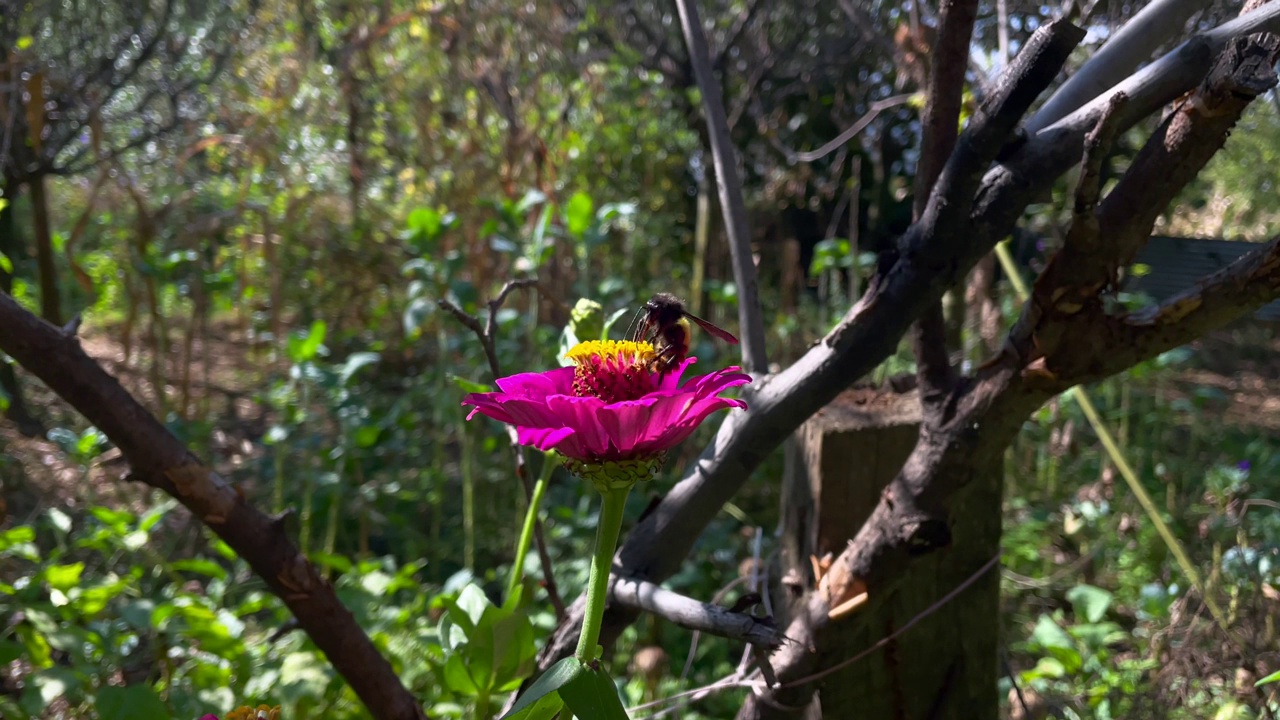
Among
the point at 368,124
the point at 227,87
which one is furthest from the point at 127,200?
the point at 368,124

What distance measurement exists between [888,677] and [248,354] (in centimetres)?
304

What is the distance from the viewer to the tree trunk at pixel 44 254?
6.69 feet

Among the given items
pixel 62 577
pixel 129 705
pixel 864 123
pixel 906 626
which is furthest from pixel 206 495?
pixel 864 123

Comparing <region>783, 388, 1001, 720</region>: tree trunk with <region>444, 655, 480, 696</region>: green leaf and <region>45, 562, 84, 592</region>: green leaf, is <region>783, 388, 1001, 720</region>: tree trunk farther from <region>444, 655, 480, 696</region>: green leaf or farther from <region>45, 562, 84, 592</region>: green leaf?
<region>45, 562, 84, 592</region>: green leaf

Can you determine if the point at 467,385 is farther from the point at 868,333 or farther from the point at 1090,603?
the point at 1090,603

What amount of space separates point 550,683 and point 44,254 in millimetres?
2339

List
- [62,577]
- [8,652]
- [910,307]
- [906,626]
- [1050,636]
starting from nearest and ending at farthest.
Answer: [910,307], [906,626], [8,652], [62,577], [1050,636]

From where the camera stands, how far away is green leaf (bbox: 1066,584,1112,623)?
131 centimetres

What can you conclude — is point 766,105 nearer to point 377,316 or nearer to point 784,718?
point 377,316

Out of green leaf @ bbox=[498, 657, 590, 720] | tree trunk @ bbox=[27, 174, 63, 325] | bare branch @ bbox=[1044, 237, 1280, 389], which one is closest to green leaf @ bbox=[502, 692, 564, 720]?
green leaf @ bbox=[498, 657, 590, 720]

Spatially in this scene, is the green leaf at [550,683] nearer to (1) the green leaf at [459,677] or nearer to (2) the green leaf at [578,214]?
(1) the green leaf at [459,677]

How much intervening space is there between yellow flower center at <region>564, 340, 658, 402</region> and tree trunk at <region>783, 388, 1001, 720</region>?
410mm

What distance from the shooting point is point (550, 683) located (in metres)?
0.37

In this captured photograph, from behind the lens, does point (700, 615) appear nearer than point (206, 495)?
Yes
